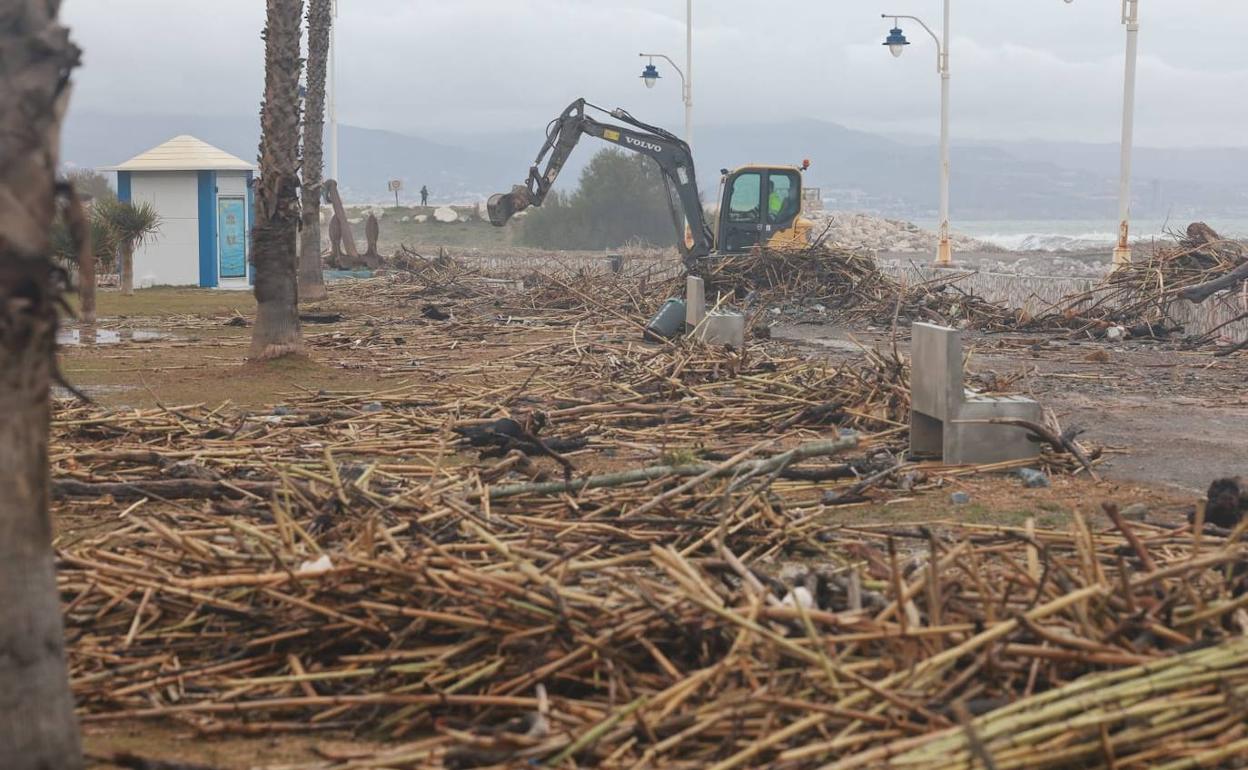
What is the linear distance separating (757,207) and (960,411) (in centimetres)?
2096

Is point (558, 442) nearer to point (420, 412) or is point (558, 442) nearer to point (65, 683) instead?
point (420, 412)

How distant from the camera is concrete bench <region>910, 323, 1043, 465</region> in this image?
352 inches

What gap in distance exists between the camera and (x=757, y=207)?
97.1 ft

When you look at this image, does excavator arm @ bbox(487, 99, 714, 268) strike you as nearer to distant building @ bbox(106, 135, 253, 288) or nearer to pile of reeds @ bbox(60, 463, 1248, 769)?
distant building @ bbox(106, 135, 253, 288)

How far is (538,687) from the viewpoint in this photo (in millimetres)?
4422

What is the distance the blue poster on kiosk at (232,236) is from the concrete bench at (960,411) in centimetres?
2504

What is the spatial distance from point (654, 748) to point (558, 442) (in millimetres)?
5545

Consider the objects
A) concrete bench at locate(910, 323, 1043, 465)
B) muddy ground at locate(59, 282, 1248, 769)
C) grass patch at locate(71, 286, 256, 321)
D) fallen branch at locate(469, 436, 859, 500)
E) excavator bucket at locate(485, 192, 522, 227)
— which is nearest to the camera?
muddy ground at locate(59, 282, 1248, 769)

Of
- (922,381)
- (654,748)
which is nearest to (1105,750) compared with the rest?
(654,748)

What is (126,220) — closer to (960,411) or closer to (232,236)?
(232,236)

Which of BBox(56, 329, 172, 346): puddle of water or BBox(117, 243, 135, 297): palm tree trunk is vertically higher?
BBox(117, 243, 135, 297): palm tree trunk

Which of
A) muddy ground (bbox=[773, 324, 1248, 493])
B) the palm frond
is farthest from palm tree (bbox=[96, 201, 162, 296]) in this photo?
muddy ground (bbox=[773, 324, 1248, 493])

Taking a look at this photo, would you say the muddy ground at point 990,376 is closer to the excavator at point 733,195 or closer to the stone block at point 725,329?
the stone block at point 725,329

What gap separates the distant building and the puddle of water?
36.9 ft
